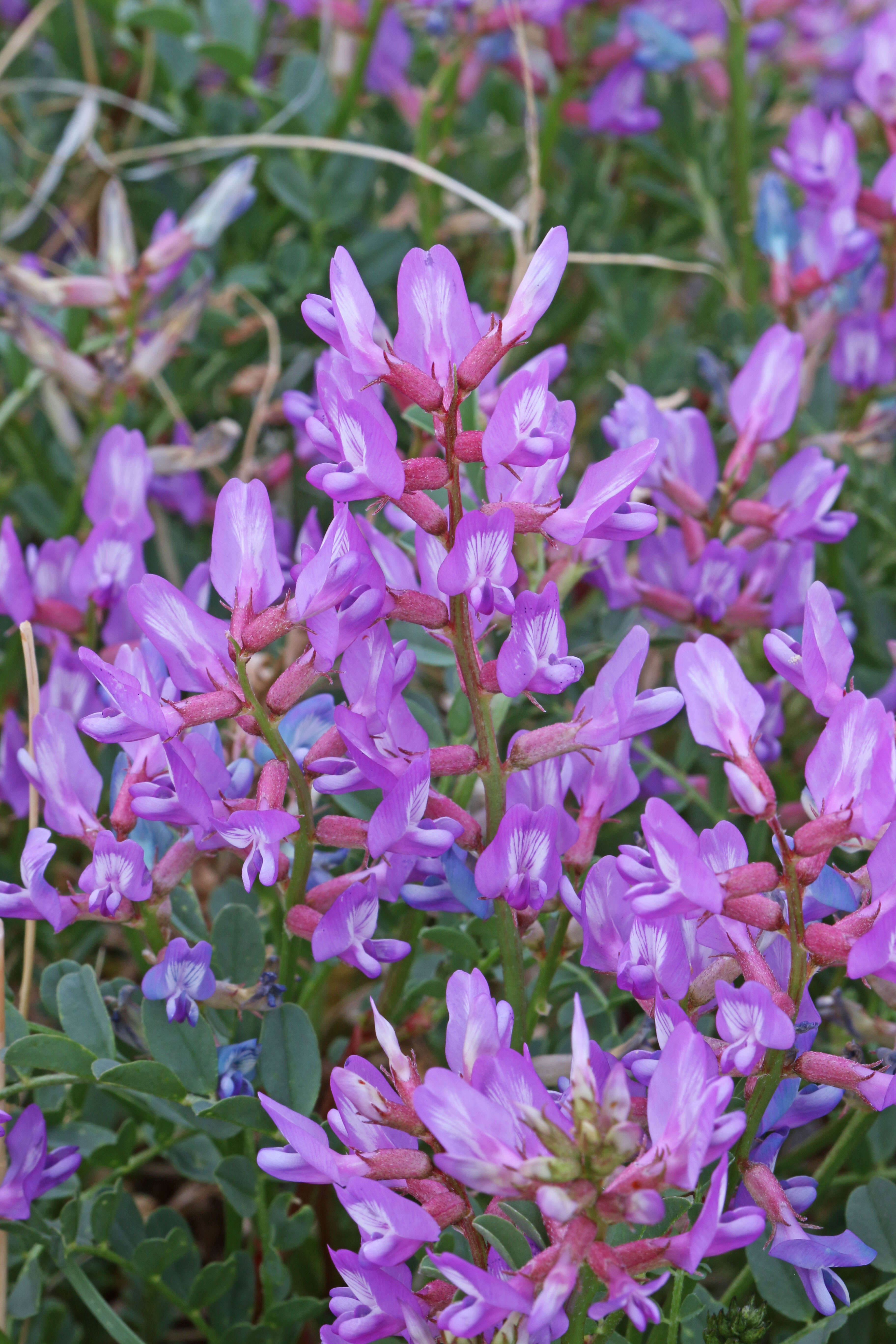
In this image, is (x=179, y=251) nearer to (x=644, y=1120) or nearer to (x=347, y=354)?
(x=347, y=354)

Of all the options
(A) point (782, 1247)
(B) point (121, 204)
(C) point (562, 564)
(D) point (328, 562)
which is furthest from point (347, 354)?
(B) point (121, 204)

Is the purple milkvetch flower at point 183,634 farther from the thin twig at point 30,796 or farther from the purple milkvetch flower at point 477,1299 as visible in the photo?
the purple milkvetch flower at point 477,1299

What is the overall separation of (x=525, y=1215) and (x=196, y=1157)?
35 centimetres

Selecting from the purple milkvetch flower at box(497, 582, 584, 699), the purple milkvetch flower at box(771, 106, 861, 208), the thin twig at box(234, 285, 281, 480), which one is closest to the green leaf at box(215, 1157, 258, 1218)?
the purple milkvetch flower at box(497, 582, 584, 699)

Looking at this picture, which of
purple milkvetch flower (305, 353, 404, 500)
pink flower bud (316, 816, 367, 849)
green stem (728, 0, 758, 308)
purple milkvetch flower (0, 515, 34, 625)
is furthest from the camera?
green stem (728, 0, 758, 308)

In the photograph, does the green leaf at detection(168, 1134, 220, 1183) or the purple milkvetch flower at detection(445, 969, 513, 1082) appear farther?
the green leaf at detection(168, 1134, 220, 1183)

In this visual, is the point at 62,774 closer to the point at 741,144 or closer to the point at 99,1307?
the point at 99,1307


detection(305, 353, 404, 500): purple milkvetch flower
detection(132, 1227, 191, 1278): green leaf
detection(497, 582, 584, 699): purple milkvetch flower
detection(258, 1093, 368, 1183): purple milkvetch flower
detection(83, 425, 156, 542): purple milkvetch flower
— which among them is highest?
detection(305, 353, 404, 500): purple milkvetch flower

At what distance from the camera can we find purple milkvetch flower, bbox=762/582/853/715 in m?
0.77

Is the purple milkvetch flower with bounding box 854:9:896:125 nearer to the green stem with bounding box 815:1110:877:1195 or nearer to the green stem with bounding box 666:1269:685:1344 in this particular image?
the green stem with bounding box 815:1110:877:1195

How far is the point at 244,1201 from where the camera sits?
902 mm

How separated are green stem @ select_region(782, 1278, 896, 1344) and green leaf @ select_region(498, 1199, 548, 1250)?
168mm

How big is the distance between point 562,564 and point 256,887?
34 cm

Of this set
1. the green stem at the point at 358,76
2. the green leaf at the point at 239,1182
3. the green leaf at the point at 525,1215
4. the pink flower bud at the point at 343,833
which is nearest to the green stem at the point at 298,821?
Answer: the pink flower bud at the point at 343,833
